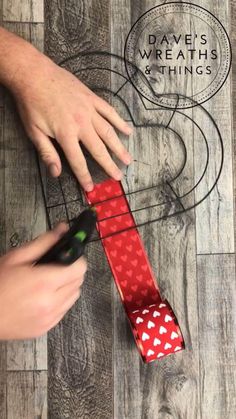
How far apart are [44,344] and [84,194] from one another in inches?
11.0

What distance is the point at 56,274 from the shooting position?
64 centimetres

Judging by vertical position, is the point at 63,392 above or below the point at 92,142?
below

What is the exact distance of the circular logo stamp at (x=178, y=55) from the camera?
938 mm

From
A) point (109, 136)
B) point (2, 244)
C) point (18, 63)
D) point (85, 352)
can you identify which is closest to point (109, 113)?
point (109, 136)

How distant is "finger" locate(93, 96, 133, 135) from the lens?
35.0 inches

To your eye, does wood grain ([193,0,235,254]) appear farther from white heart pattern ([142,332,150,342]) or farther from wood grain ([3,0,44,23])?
wood grain ([3,0,44,23])

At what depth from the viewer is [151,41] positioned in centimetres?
95

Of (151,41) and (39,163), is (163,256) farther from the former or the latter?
(151,41)

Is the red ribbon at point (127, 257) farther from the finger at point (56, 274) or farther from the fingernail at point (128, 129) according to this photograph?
the finger at point (56, 274)

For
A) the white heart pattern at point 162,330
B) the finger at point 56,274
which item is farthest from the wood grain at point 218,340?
the finger at point 56,274

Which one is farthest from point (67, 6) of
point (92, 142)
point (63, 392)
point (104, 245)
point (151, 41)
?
point (63, 392)

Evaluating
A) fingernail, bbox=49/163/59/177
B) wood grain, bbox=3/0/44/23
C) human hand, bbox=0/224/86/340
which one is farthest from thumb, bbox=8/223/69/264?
wood grain, bbox=3/0/44/23

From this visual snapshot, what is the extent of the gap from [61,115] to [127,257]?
0.28 m

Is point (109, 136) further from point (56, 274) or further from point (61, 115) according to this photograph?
point (56, 274)
